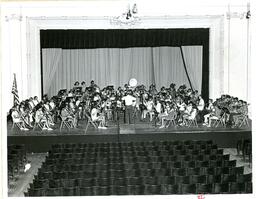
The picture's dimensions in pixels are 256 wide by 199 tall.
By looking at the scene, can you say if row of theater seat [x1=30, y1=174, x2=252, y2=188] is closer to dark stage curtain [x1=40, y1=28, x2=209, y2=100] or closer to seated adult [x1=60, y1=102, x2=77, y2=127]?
seated adult [x1=60, y1=102, x2=77, y2=127]

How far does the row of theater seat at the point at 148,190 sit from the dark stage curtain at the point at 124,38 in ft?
4.84

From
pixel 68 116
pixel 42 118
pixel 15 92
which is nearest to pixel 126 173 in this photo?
pixel 68 116

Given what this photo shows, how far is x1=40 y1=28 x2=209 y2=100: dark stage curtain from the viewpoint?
958 cm

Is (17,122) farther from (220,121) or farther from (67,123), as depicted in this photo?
(220,121)

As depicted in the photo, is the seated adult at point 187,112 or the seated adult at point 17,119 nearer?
the seated adult at point 17,119

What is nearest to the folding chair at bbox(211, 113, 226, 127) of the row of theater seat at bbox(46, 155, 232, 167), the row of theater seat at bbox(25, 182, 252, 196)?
the row of theater seat at bbox(46, 155, 232, 167)

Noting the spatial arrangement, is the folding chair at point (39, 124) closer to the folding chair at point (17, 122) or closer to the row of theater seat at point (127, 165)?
the folding chair at point (17, 122)

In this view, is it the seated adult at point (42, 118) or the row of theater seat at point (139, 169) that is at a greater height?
the seated adult at point (42, 118)

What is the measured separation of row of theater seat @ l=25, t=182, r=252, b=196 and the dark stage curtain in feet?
4.84

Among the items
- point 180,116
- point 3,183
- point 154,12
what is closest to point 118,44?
point 154,12

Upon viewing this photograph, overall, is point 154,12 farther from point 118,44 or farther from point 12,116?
point 12,116

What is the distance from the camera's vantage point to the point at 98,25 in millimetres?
9594

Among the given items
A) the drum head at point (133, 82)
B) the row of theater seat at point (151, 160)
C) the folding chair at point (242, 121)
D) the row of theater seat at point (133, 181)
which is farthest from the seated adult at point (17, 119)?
the folding chair at point (242, 121)

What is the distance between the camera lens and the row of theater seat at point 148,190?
9.14 meters
